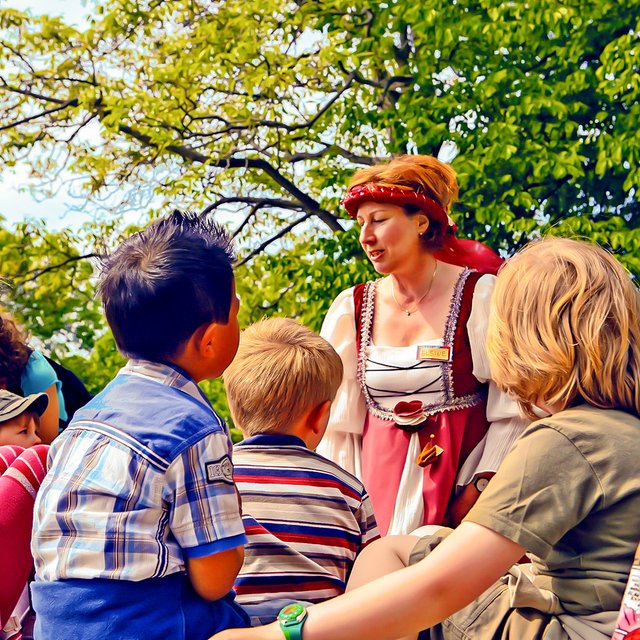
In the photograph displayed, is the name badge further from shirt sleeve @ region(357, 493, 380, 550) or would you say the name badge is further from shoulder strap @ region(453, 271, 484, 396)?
shirt sleeve @ region(357, 493, 380, 550)

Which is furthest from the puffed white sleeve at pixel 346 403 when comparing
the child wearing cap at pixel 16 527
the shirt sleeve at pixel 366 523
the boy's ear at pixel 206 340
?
the boy's ear at pixel 206 340

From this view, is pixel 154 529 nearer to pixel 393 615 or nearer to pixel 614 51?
pixel 393 615

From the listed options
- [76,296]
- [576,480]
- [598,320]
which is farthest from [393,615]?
[76,296]

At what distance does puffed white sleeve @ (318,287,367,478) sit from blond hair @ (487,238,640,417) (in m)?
1.59

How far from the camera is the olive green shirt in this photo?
5.45 feet

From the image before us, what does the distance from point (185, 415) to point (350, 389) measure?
1.72 m

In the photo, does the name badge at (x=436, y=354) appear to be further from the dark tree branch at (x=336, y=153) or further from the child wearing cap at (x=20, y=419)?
the dark tree branch at (x=336, y=153)

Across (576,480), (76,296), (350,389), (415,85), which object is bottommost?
(76,296)

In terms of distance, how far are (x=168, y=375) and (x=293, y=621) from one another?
1.76 ft

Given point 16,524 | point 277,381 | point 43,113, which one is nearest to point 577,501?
point 277,381

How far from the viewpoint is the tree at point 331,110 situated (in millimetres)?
9414

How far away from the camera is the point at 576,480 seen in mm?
1666

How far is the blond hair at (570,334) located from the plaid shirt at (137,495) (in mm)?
591

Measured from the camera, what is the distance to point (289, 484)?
7.32ft
